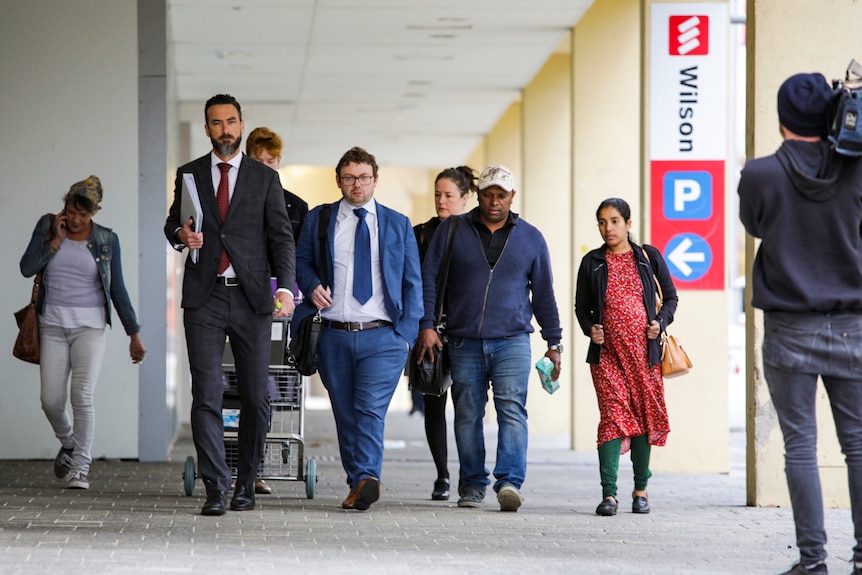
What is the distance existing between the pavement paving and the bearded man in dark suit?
382mm

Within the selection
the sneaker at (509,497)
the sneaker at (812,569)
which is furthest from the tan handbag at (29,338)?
the sneaker at (812,569)

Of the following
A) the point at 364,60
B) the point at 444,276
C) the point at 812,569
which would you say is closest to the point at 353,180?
the point at 444,276

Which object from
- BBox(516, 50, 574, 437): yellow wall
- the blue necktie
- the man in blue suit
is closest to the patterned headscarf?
the man in blue suit

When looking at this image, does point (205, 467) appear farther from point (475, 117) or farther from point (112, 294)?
point (475, 117)

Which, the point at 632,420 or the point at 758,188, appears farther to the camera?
the point at 632,420

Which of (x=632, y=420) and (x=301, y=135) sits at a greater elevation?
(x=301, y=135)

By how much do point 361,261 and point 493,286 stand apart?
783 mm

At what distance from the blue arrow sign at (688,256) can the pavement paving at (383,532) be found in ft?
6.61

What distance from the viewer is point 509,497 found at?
745 centimetres

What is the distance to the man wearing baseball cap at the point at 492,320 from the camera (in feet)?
25.0

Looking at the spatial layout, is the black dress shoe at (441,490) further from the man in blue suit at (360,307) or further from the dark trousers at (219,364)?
the dark trousers at (219,364)

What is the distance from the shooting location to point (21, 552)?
5.62m

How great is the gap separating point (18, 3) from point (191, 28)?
3237mm

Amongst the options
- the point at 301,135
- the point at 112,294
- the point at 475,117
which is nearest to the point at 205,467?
the point at 112,294
